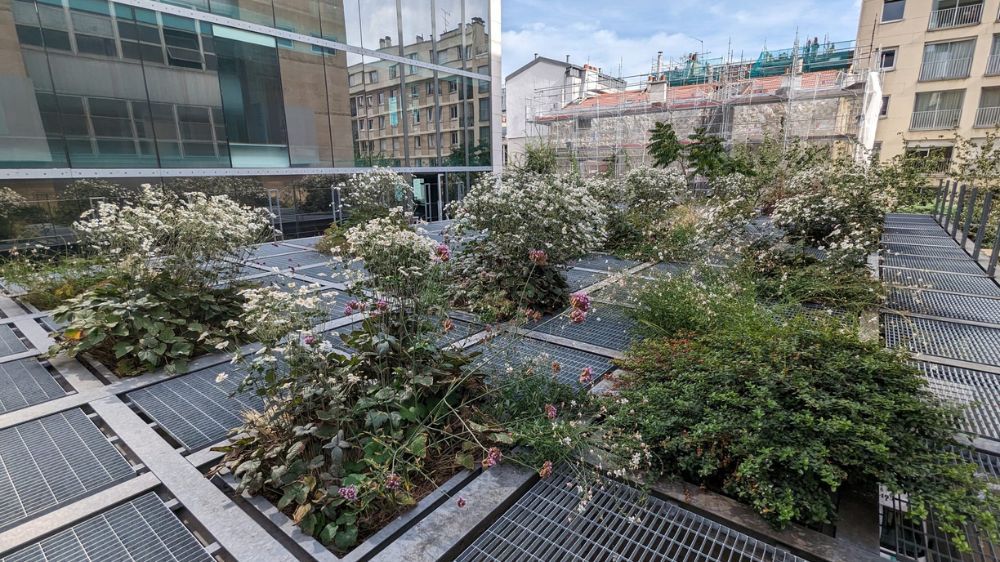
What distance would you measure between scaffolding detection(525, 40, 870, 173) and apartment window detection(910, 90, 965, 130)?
123 inches

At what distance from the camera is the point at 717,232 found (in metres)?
6.14

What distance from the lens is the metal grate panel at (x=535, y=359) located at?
2.82 m

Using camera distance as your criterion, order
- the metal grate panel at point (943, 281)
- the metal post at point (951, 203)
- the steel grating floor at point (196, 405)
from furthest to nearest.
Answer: the metal post at point (951, 203)
the metal grate panel at point (943, 281)
the steel grating floor at point (196, 405)

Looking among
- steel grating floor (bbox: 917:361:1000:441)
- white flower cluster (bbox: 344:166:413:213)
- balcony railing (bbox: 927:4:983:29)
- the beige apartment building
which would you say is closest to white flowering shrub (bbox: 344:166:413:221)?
white flower cluster (bbox: 344:166:413:213)

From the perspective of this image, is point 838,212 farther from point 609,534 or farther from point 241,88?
point 241,88

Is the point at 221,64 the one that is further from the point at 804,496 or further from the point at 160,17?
the point at 804,496

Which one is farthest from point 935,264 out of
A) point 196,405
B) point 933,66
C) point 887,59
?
point 887,59

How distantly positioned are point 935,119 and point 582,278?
20.1m

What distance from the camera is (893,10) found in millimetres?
17766

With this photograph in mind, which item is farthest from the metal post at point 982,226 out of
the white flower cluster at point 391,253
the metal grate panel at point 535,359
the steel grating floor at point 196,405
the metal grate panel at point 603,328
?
the steel grating floor at point 196,405

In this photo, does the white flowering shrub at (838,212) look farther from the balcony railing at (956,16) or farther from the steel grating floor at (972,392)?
the balcony railing at (956,16)

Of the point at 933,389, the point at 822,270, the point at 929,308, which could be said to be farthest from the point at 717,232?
the point at 933,389

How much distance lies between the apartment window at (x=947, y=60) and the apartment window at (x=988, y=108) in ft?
3.14

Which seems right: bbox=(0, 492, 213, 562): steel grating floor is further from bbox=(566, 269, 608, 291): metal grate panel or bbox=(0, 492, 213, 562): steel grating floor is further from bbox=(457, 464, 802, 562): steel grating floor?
bbox=(566, 269, 608, 291): metal grate panel
